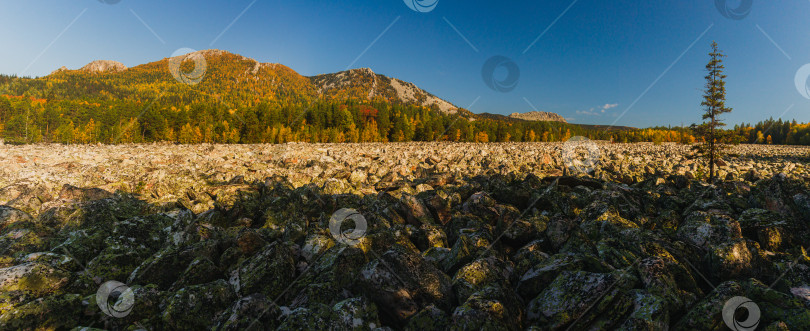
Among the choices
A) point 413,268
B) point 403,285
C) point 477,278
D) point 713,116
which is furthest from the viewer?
point 713,116

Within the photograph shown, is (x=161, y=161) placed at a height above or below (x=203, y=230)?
above

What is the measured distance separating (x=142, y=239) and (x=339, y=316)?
4.90 metres

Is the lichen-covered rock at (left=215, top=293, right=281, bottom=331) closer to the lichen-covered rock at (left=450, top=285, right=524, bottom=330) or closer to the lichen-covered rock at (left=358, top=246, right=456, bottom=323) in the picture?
the lichen-covered rock at (left=358, top=246, right=456, bottom=323)

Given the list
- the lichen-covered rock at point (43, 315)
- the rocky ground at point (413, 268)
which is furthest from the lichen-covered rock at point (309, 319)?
the lichen-covered rock at point (43, 315)

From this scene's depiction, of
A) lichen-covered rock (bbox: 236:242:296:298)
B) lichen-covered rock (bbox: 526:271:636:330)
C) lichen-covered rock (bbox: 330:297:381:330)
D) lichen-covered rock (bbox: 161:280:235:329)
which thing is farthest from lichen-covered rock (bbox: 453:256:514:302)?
lichen-covered rock (bbox: 161:280:235:329)

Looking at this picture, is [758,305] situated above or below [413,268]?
below

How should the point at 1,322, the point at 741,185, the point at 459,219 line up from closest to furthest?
the point at 1,322
the point at 459,219
the point at 741,185

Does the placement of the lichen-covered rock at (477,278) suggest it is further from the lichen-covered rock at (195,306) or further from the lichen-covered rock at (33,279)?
the lichen-covered rock at (33,279)

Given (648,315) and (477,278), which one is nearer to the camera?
(648,315)

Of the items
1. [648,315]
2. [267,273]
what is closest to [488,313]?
[648,315]

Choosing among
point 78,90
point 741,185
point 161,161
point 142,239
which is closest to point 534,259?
point 142,239

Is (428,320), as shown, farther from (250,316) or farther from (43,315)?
(43,315)

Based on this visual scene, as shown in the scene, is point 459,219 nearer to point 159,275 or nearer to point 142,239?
point 159,275

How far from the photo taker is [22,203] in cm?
816
